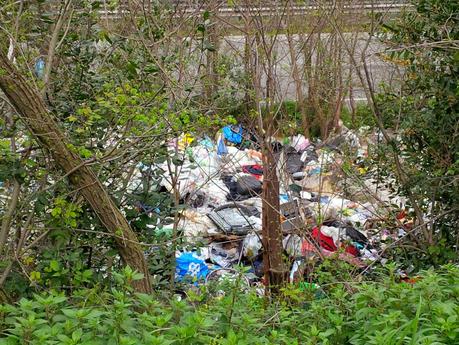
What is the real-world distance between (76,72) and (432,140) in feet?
8.99

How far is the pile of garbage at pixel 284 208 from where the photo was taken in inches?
245

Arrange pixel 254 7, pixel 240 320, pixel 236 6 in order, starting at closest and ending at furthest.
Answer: pixel 240 320 < pixel 236 6 < pixel 254 7

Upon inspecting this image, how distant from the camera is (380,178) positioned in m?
6.23

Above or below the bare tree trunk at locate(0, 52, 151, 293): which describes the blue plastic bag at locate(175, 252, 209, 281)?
above

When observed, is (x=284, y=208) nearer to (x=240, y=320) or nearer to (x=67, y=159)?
(x=67, y=159)

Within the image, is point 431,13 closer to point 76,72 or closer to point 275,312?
point 76,72

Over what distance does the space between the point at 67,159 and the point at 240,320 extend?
4.56 feet

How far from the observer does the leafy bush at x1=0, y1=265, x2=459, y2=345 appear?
99.4 inches

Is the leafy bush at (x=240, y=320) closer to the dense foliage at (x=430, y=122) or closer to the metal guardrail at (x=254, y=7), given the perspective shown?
the dense foliage at (x=430, y=122)

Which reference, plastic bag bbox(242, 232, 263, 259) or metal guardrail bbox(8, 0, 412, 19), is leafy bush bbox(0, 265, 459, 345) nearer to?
metal guardrail bbox(8, 0, 412, 19)

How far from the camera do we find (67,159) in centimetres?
375

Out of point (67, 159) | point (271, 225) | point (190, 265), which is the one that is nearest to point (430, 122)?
point (271, 225)

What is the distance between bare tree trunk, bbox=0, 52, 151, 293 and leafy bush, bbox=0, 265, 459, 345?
709 millimetres

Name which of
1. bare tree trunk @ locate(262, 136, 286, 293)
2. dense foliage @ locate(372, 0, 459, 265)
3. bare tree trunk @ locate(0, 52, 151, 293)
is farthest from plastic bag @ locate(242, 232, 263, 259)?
bare tree trunk @ locate(0, 52, 151, 293)
